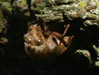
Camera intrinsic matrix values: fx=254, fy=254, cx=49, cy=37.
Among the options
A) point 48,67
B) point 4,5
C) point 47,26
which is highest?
point 4,5

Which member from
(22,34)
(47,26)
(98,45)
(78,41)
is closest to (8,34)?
(22,34)

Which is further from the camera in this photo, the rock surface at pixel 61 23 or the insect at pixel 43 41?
the insect at pixel 43 41

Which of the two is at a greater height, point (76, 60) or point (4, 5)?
point (4, 5)

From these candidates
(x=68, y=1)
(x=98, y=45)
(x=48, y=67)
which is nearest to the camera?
(x=68, y=1)

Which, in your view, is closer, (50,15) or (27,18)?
(50,15)

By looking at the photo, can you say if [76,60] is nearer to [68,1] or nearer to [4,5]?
[68,1]

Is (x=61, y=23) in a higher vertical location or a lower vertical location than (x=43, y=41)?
higher

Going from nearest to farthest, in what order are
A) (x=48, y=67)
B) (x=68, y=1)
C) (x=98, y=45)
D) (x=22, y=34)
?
(x=68, y=1) < (x=98, y=45) < (x=22, y=34) < (x=48, y=67)

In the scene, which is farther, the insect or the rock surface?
the insect
